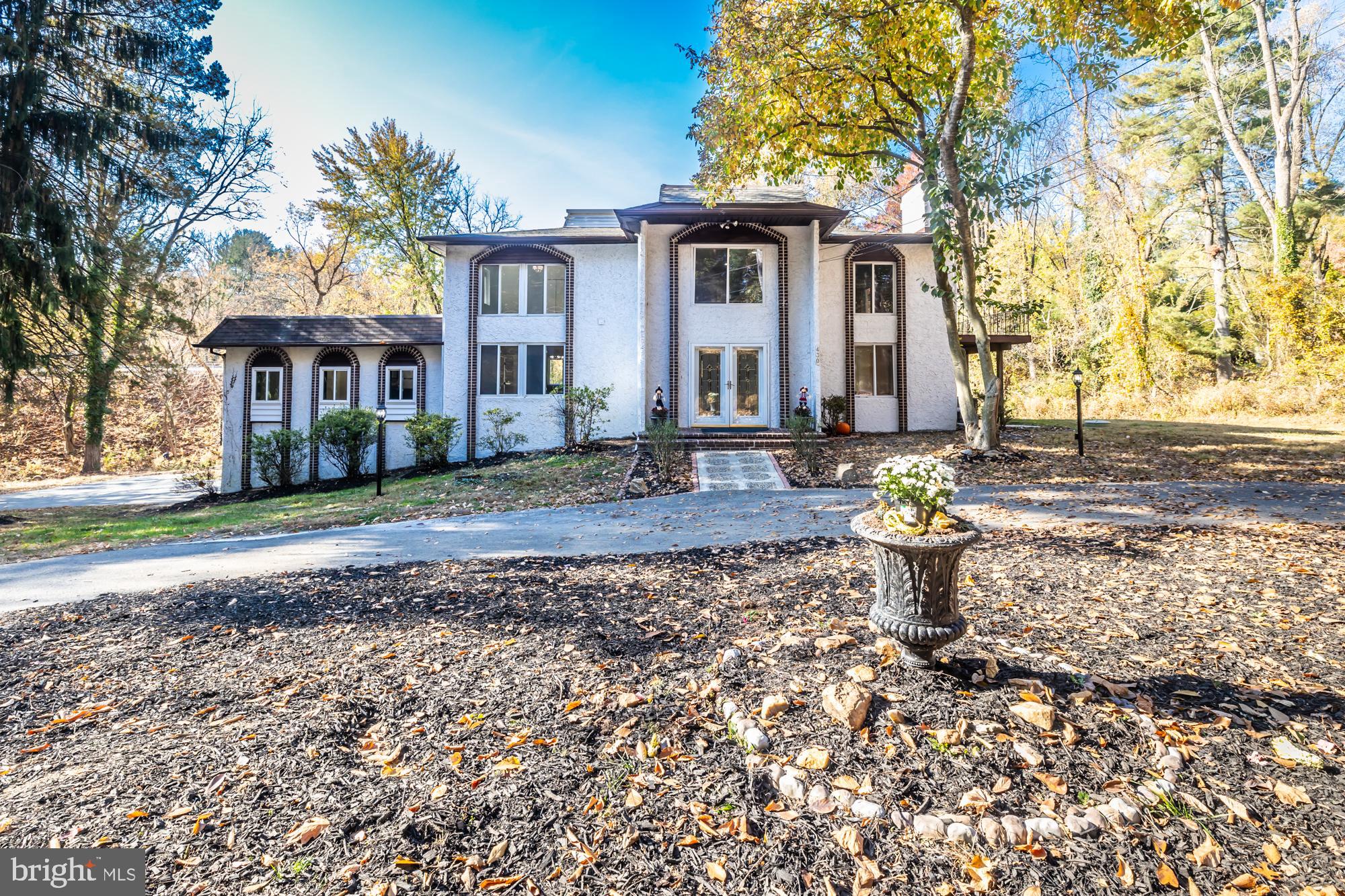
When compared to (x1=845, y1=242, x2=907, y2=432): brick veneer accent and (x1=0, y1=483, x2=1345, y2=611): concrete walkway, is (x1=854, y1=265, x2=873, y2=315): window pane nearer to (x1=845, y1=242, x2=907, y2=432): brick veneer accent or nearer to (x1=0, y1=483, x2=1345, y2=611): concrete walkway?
(x1=845, y1=242, x2=907, y2=432): brick veneer accent

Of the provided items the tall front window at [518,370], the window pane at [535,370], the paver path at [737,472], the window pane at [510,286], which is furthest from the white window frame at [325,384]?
the paver path at [737,472]

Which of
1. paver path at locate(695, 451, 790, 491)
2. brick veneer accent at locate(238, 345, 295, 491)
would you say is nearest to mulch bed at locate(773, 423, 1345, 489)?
paver path at locate(695, 451, 790, 491)

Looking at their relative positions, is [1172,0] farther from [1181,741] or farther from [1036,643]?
[1181,741]

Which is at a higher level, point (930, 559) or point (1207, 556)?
point (930, 559)

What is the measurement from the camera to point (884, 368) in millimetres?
16281

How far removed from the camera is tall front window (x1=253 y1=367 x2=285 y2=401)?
666 inches

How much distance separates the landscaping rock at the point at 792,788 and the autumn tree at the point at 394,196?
23457mm

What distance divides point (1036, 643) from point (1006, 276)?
1014 inches

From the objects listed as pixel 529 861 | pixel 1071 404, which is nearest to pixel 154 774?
pixel 529 861

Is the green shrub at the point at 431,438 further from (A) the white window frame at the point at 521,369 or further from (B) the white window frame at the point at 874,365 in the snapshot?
(B) the white window frame at the point at 874,365

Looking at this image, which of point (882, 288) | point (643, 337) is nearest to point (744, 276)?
point (643, 337)

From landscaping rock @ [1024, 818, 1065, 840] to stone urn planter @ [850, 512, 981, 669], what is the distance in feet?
2.92

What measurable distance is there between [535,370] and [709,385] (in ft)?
16.2

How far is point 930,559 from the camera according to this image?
2.94 m
